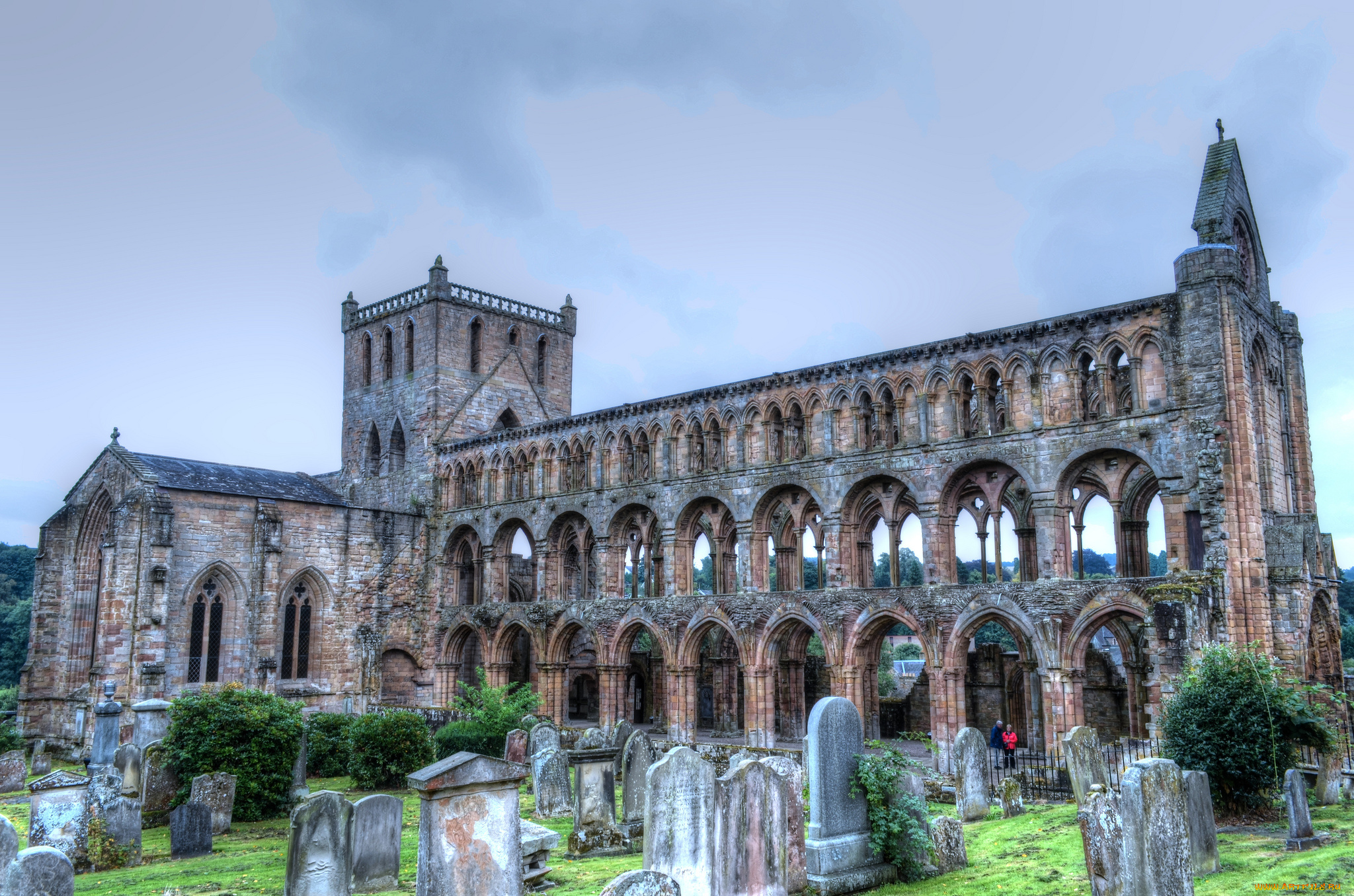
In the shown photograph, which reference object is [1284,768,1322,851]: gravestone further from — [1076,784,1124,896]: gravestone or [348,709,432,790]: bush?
[348,709,432,790]: bush

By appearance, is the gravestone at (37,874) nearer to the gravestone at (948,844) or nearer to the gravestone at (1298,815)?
the gravestone at (948,844)

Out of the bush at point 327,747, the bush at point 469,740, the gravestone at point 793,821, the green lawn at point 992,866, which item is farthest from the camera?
the bush at point 469,740

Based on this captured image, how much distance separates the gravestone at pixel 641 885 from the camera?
7812mm

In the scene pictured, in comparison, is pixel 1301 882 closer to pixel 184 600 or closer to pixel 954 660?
pixel 954 660

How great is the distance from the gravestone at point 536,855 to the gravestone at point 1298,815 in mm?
9278

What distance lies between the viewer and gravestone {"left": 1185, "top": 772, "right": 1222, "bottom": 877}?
12094mm

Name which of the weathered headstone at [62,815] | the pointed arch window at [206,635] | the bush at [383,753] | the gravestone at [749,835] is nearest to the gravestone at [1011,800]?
the gravestone at [749,835]

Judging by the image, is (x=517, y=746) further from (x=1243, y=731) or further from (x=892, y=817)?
(x=1243, y=731)

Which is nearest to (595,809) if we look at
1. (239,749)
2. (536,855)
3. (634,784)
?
(634,784)

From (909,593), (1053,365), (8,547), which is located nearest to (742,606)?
(909,593)

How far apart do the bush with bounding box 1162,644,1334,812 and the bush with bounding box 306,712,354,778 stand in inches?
790

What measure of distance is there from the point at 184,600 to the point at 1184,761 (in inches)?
1183

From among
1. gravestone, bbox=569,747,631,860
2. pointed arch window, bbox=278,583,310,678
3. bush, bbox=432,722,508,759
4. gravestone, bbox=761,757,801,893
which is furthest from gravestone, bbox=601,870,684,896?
pointed arch window, bbox=278,583,310,678

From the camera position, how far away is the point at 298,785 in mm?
22031
